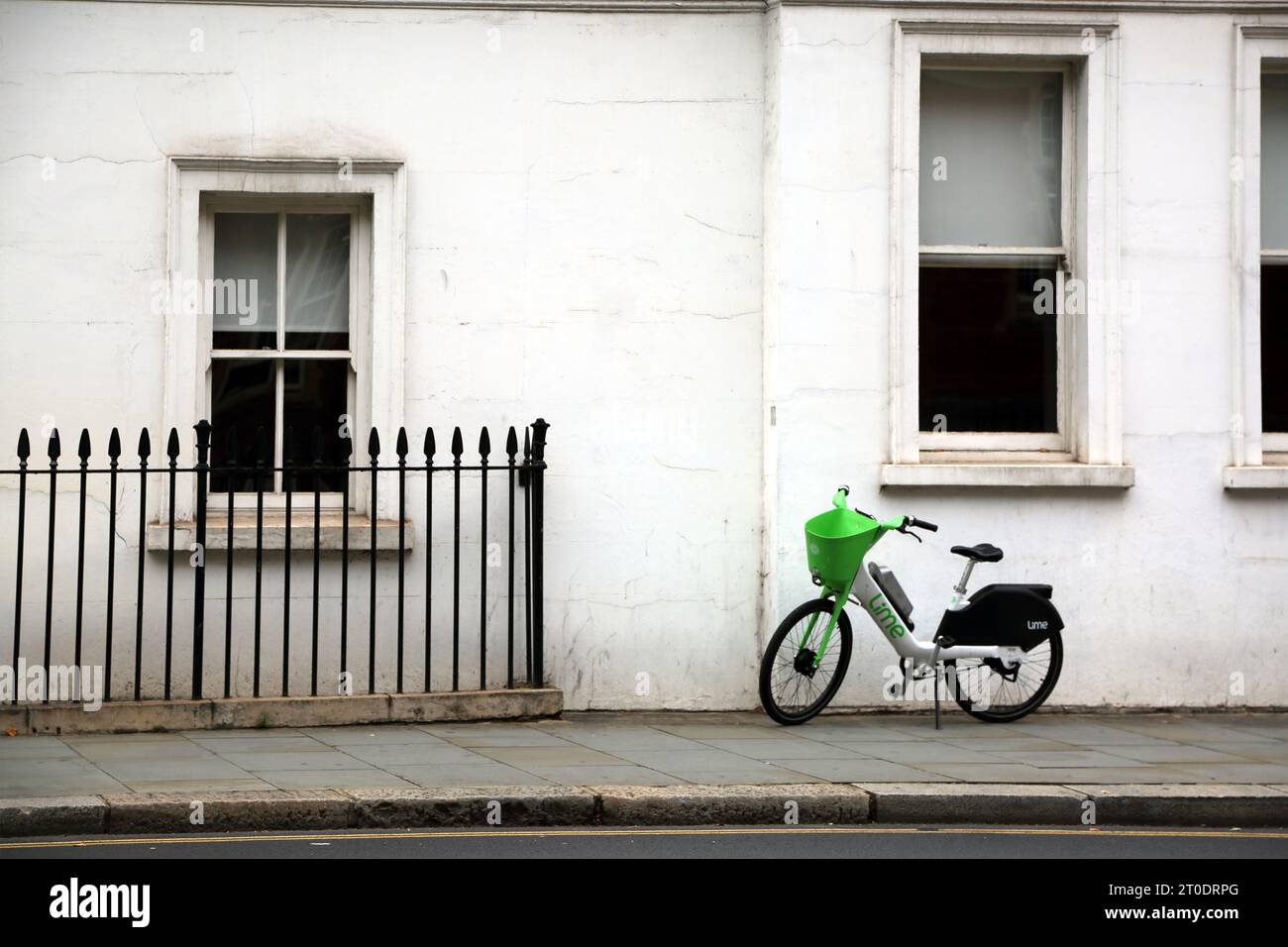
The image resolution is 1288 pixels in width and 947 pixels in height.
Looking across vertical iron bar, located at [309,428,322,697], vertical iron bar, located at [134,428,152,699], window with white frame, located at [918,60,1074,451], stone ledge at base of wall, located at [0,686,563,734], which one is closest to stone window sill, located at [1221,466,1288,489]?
window with white frame, located at [918,60,1074,451]

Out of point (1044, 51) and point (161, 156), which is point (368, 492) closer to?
point (161, 156)

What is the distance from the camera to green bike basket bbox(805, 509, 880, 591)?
385 inches

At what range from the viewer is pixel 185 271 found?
1038 centimetres

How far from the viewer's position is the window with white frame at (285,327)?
10672mm

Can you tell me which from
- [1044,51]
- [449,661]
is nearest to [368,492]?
[449,661]

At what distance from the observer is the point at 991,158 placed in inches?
Answer: 433

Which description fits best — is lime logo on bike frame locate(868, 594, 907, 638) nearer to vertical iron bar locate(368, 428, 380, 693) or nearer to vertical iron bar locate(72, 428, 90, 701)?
vertical iron bar locate(368, 428, 380, 693)

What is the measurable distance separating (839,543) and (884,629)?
0.63m

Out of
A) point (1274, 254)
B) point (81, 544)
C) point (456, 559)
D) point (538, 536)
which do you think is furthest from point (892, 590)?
point (81, 544)

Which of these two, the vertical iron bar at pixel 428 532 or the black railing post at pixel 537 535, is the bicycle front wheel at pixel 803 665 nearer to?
the black railing post at pixel 537 535

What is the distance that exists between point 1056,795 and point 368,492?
469 cm

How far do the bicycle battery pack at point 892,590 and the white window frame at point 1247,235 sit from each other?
7.77 ft

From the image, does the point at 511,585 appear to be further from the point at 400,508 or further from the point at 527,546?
the point at 400,508
